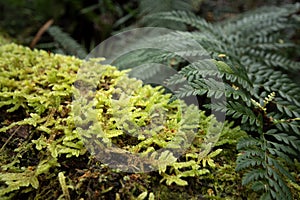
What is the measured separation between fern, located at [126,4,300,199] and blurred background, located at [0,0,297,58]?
999 mm

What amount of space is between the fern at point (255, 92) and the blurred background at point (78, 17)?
1.00 metres

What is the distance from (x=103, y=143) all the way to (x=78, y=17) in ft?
10.7

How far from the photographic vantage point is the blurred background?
3752mm

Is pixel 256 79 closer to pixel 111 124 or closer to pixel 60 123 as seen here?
pixel 111 124

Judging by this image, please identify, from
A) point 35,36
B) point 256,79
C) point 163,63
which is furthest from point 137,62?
point 35,36

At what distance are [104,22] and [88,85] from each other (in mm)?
2617

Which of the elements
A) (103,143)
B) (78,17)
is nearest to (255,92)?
(103,143)

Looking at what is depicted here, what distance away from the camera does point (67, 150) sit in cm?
135

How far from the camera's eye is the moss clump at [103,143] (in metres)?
1.27

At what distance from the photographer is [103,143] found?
54.2 inches

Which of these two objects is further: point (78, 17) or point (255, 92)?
point (78, 17)

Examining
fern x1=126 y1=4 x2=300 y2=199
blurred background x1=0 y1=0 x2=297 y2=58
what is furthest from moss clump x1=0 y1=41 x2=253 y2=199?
blurred background x1=0 y1=0 x2=297 y2=58

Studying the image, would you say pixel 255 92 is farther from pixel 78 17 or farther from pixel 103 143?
pixel 78 17

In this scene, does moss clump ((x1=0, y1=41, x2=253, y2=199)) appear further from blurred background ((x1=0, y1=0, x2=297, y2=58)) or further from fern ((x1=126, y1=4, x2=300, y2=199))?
blurred background ((x1=0, y1=0, x2=297, y2=58))
